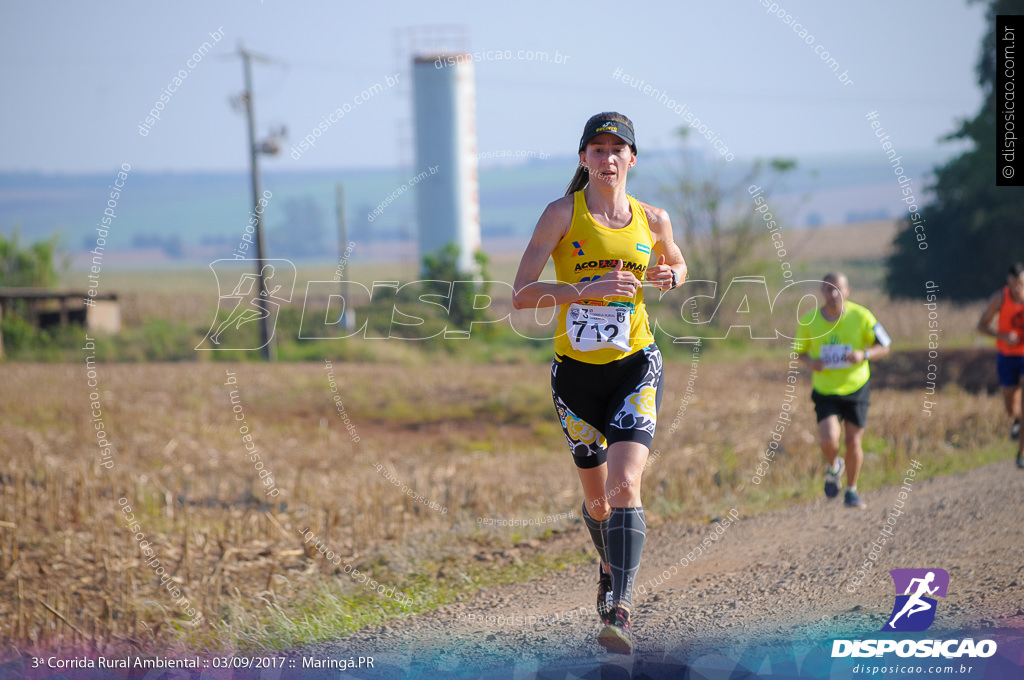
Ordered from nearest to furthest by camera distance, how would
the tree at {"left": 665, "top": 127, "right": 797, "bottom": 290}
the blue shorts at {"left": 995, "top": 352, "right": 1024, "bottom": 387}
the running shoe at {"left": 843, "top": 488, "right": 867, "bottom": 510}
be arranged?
the running shoe at {"left": 843, "top": 488, "right": 867, "bottom": 510} → the blue shorts at {"left": 995, "top": 352, "right": 1024, "bottom": 387} → the tree at {"left": 665, "top": 127, "right": 797, "bottom": 290}

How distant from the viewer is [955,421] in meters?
11.2

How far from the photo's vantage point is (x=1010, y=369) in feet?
28.7

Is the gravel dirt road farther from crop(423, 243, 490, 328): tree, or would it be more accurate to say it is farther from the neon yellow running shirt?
crop(423, 243, 490, 328): tree

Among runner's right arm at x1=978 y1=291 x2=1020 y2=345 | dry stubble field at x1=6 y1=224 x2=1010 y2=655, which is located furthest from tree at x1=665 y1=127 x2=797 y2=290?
runner's right arm at x1=978 y1=291 x2=1020 y2=345

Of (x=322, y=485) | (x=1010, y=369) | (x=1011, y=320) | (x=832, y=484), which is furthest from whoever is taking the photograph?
(x=322, y=485)

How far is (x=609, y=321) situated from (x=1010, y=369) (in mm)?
6455

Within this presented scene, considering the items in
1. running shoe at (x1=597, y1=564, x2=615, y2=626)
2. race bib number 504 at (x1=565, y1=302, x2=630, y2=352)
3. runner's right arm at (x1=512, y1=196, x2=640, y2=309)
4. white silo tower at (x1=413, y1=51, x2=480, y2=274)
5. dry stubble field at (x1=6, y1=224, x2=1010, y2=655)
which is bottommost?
dry stubble field at (x1=6, y1=224, x2=1010, y2=655)

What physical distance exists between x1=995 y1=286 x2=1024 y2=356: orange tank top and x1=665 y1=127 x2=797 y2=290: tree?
1774 cm

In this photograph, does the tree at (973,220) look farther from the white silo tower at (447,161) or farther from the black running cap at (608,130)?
the black running cap at (608,130)

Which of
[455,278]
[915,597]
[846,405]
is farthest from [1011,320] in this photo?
[455,278]

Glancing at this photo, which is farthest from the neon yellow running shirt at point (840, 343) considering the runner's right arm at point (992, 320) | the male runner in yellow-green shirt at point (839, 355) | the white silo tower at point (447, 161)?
the white silo tower at point (447, 161)

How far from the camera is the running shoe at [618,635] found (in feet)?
13.2

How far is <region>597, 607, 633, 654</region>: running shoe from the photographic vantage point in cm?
401

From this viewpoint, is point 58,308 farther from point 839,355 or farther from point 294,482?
point 839,355
